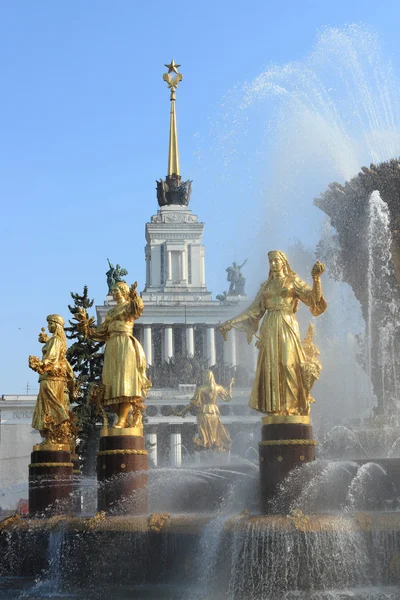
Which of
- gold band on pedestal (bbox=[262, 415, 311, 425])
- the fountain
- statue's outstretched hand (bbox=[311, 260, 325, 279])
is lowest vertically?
the fountain

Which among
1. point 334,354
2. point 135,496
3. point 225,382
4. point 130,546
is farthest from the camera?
point 225,382

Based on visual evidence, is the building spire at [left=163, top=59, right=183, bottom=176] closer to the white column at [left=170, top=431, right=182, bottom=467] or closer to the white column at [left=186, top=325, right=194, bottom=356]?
the white column at [left=186, top=325, right=194, bottom=356]

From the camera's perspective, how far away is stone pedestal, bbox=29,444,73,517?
40.3 feet

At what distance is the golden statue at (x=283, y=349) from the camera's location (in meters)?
9.62

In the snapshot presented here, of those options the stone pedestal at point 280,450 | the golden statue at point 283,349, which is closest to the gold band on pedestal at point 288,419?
the stone pedestal at point 280,450

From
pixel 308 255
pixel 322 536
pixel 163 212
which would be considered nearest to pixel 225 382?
pixel 163 212

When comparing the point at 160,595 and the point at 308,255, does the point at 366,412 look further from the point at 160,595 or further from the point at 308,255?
the point at 160,595

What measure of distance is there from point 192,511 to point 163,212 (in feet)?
217

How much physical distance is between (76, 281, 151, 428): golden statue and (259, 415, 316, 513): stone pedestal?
2.24 m

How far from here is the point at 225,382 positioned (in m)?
54.9

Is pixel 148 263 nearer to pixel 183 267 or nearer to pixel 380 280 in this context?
pixel 183 267

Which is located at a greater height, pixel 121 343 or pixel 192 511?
pixel 121 343

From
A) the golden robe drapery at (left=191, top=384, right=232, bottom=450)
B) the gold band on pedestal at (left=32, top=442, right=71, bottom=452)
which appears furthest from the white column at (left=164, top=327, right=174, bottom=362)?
the gold band on pedestal at (left=32, top=442, right=71, bottom=452)

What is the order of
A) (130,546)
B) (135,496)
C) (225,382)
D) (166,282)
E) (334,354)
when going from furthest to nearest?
1. (166,282)
2. (225,382)
3. (334,354)
4. (135,496)
5. (130,546)
